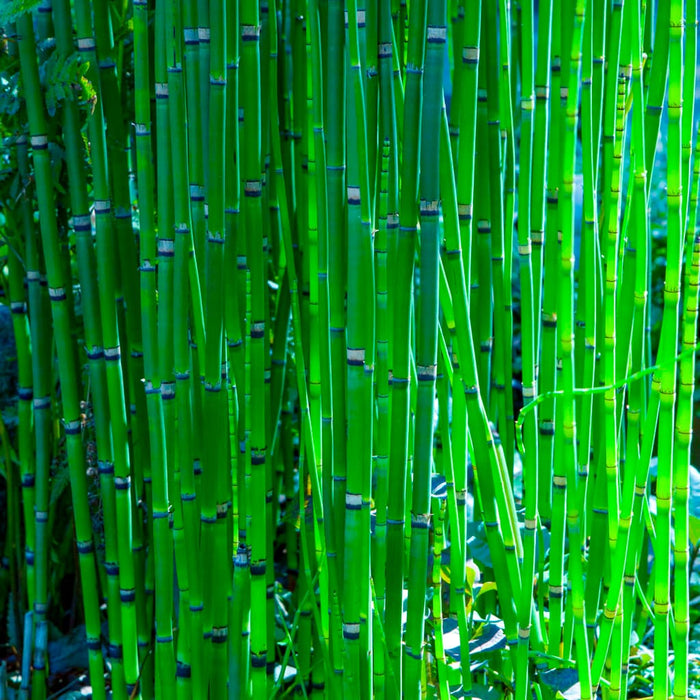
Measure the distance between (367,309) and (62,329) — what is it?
0.41 metres

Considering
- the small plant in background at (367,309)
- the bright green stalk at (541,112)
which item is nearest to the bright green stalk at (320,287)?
the small plant in background at (367,309)

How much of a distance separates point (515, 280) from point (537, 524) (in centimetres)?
201

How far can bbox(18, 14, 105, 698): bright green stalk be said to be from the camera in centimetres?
90

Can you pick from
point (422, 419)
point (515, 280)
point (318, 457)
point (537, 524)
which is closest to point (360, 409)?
point (422, 419)

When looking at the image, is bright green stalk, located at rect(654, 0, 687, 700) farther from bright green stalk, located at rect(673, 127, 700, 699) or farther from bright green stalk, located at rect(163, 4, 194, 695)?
bright green stalk, located at rect(163, 4, 194, 695)

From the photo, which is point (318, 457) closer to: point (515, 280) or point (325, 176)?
point (325, 176)

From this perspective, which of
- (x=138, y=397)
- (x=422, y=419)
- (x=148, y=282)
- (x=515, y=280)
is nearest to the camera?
(x=422, y=419)

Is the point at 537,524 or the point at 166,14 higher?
the point at 166,14

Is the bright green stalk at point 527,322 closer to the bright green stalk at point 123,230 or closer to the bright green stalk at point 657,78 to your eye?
the bright green stalk at point 657,78

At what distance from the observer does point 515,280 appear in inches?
113

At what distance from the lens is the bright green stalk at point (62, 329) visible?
2.96 feet

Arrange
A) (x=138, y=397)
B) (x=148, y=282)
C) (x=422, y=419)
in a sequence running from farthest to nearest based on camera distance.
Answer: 1. (x=138, y=397)
2. (x=148, y=282)
3. (x=422, y=419)

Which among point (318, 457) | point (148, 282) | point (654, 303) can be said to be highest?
point (148, 282)

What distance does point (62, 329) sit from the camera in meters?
0.97
